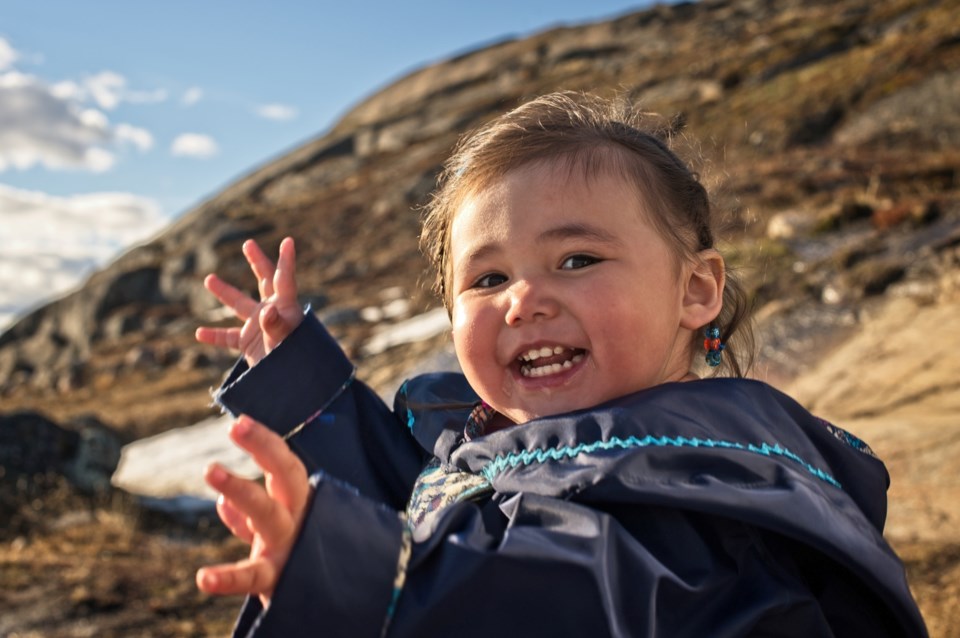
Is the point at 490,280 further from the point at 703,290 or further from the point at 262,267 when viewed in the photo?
the point at 262,267

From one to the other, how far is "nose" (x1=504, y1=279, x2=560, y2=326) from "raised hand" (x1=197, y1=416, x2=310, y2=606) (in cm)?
66

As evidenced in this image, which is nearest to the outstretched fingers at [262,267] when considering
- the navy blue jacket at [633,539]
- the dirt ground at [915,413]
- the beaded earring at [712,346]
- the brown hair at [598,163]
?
the brown hair at [598,163]

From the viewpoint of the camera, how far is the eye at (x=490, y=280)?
1798 mm

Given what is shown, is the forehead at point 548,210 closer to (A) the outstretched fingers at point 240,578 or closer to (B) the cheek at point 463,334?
(B) the cheek at point 463,334

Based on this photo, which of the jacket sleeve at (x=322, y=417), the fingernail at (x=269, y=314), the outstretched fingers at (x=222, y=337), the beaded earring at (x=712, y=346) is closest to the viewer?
the beaded earring at (x=712, y=346)

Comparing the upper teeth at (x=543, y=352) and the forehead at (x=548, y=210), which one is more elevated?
the forehead at (x=548, y=210)

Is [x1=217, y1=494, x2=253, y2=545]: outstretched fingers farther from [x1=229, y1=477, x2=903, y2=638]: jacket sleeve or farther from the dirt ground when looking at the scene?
the dirt ground

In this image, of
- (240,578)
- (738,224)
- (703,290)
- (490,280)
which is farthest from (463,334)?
(738,224)

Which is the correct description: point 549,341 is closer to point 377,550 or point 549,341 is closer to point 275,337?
point 377,550

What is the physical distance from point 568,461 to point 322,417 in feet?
3.31

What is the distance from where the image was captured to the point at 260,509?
109 centimetres

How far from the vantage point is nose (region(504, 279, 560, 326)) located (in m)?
1.67

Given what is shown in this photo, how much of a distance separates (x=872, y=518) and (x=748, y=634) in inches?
19.8

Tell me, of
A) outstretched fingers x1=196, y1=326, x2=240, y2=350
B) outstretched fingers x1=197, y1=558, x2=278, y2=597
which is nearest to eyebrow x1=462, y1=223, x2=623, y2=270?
outstretched fingers x1=197, y1=558, x2=278, y2=597
